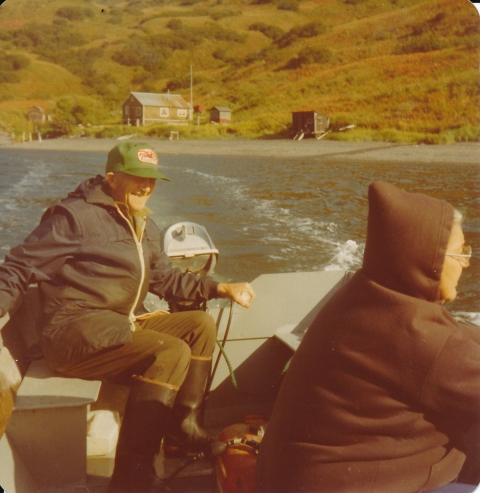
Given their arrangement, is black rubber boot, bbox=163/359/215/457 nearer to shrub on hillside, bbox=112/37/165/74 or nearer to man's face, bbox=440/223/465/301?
man's face, bbox=440/223/465/301

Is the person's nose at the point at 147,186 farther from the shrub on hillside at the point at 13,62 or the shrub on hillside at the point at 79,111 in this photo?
the shrub on hillside at the point at 79,111

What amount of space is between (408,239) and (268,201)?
12.4 metres

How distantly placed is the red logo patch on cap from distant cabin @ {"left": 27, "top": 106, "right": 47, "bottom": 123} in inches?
1162

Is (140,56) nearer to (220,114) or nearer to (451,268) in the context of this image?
(220,114)

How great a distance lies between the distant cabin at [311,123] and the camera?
26344 mm

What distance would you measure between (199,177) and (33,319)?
1599cm

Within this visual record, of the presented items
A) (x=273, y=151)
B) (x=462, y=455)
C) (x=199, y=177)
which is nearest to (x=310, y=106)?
(x=273, y=151)

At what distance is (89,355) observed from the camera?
1.88 m

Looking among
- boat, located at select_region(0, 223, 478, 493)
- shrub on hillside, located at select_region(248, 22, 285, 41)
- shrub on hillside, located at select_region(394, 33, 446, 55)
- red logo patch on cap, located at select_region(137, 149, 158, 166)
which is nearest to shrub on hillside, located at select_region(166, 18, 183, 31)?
shrub on hillside, located at select_region(248, 22, 285, 41)

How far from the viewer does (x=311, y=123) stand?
26578mm

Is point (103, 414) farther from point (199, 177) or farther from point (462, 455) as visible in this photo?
point (199, 177)

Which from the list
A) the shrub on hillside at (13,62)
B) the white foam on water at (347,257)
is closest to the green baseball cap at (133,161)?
the white foam on water at (347,257)

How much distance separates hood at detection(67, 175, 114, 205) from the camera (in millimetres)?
2002

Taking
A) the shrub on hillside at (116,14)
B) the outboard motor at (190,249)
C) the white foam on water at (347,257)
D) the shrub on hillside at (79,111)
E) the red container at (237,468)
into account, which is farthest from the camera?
the shrub on hillside at (79,111)
